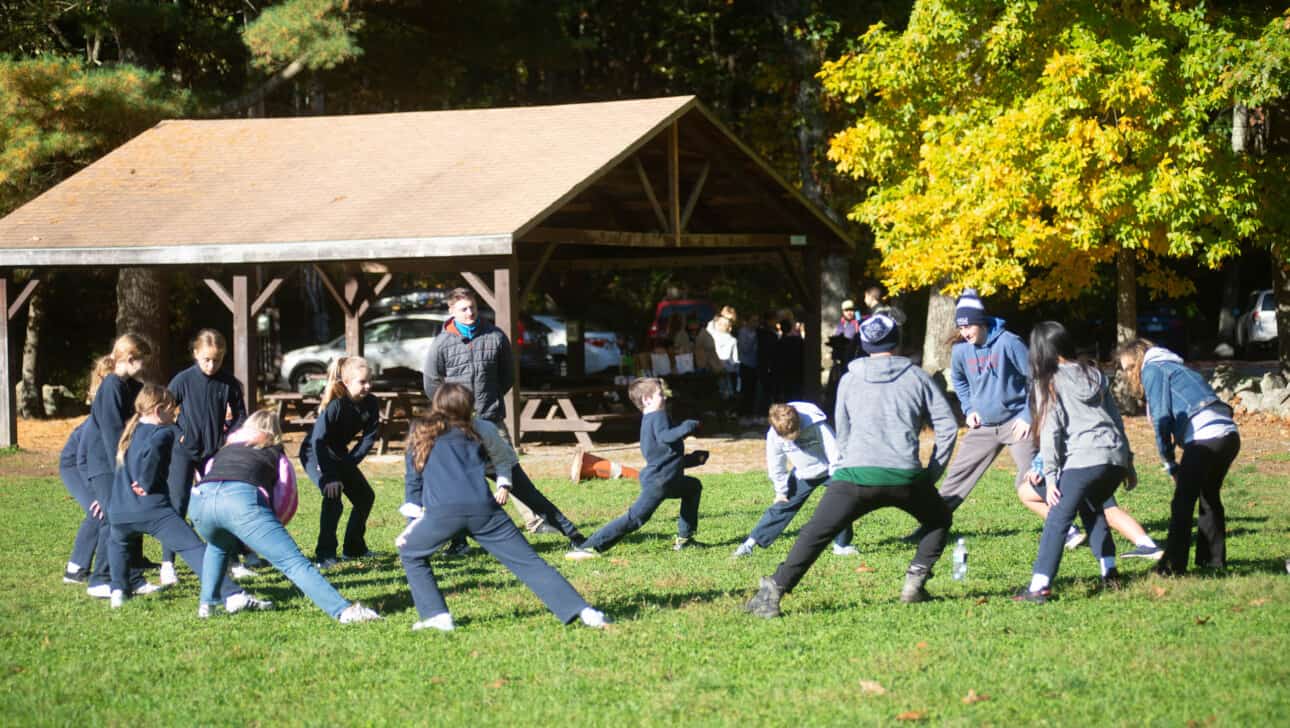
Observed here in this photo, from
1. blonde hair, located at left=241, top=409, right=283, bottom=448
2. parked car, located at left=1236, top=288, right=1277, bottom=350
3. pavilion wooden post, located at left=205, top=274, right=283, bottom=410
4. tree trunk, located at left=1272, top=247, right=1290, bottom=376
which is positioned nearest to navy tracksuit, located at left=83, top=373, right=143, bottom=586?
blonde hair, located at left=241, top=409, right=283, bottom=448

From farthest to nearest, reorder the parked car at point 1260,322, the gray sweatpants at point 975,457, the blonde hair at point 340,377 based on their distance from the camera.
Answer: the parked car at point 1260,322
the blonde hair at point 340,377
the gray sweatpants at point 975,457

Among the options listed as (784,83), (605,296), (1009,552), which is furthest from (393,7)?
(1009,552)

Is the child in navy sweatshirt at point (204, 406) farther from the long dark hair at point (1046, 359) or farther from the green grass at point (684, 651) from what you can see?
the long dark hair at point (1046, 359)

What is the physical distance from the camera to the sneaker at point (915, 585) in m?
7.33

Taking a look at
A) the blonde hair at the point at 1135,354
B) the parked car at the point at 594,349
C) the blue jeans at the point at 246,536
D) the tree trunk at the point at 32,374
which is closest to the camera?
the blue jeans at the point at 246,536

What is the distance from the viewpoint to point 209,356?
8.63 meters

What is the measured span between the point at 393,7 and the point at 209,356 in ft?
60.8

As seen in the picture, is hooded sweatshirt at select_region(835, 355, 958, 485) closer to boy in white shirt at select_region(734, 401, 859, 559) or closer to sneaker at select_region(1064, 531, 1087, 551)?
boy in white shirt at select_region(734, 401, 859, 559)

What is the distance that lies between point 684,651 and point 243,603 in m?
2.68

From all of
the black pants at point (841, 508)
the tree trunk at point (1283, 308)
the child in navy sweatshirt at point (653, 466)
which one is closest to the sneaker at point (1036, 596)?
the black pants at point (841, 508)

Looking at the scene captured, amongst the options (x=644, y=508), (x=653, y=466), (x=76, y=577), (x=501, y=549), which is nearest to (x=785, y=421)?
(x=653, y=466)

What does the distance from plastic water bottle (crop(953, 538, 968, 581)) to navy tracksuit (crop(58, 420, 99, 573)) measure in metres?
5.12

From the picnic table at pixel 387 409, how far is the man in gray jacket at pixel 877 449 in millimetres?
10628

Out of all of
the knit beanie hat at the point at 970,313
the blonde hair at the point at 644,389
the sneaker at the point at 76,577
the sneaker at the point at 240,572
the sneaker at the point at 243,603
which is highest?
the knit beanie hat at the point at 970,313
